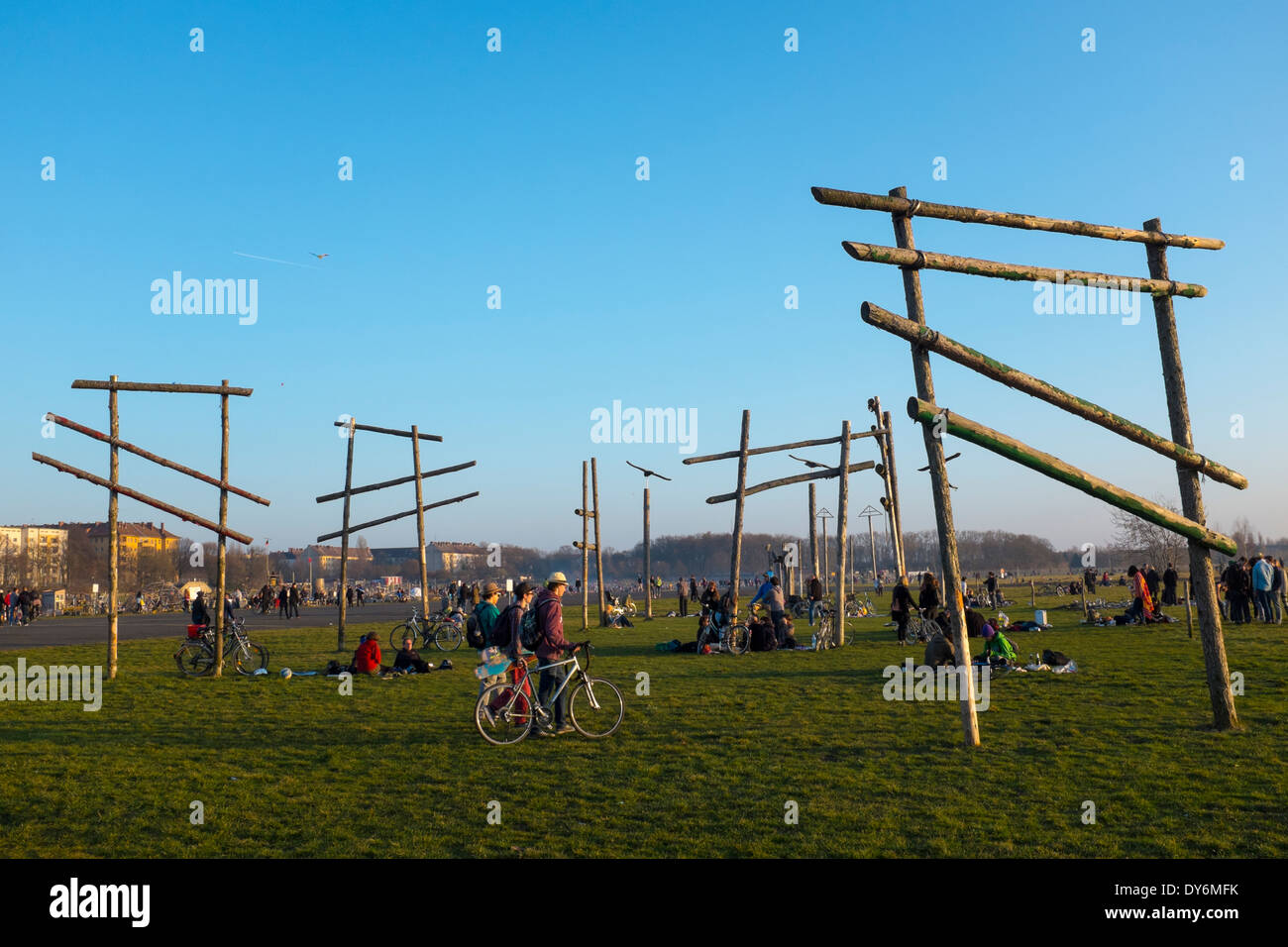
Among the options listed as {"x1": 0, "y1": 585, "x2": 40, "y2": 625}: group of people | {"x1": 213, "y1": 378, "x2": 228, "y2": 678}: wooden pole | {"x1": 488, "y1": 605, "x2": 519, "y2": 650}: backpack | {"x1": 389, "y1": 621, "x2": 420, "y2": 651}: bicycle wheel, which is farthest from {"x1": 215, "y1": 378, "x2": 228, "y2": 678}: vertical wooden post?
{"x1": 0, "y1": 585, "x2": 40, "y2": 625}: group of people

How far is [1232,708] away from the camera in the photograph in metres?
10.1

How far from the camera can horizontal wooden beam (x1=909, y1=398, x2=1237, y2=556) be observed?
906 cm

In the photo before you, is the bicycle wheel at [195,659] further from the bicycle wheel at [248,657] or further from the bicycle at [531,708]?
the bicycle at [531,708]

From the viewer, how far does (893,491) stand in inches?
1046

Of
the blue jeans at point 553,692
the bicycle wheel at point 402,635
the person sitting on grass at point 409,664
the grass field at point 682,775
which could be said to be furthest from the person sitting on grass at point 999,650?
Answer: the bicycle wheel at point 402,635

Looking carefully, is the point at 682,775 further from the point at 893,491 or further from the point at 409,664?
the point at 893,491

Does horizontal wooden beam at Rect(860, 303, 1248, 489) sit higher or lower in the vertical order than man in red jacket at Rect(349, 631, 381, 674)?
higher

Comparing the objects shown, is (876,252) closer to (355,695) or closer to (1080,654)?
(355,695)

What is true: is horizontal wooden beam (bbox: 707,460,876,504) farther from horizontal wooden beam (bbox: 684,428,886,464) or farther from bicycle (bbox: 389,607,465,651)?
bicycle (bbox: 389,607,465,651)

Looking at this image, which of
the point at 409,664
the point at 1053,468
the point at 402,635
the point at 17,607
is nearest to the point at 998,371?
the point at 1053,468

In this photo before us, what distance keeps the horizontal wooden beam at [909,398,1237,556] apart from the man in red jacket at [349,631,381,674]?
41.8 feet
